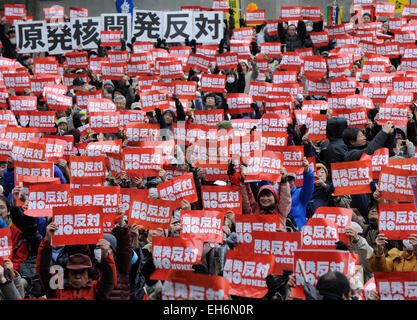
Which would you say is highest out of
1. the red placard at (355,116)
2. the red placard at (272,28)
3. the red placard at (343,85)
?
the red placard at (272,28)

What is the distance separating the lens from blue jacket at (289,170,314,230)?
779 centimetres

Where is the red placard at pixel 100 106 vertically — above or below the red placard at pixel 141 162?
above

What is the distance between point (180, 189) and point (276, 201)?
1.04 meters

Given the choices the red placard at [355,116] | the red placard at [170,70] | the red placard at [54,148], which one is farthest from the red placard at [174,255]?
the red placard at [170,70]

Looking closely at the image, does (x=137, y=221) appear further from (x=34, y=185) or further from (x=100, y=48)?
(x=100, y=48)

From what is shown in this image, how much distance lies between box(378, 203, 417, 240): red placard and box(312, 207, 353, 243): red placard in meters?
0.29

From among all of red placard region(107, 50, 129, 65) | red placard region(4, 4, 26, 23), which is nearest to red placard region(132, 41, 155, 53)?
red placard region(107, 50, 129, 65)

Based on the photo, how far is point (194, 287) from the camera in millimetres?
4812

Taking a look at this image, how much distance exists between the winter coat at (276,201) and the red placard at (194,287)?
215 centimetres

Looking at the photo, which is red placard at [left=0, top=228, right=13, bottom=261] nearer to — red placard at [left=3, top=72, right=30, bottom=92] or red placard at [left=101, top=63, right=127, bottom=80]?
red placard at [left=3, top=72, right=30, bottom=92]

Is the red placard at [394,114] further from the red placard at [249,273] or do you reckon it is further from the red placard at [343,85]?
the red placard at [249,273]

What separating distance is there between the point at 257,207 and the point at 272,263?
1.85 m

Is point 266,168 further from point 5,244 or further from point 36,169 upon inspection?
point 5,244

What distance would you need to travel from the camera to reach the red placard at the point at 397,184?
22.8 feet
